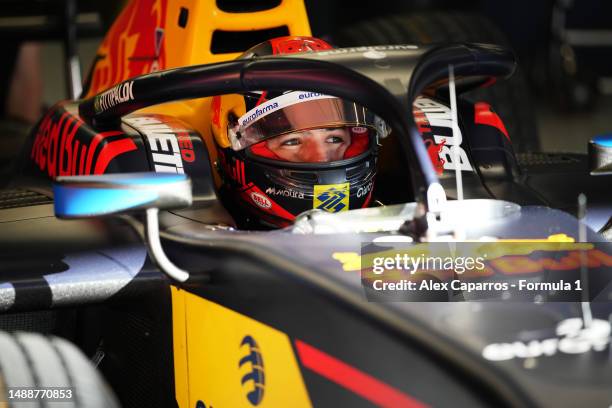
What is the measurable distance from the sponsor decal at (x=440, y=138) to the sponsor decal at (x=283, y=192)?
396 mm

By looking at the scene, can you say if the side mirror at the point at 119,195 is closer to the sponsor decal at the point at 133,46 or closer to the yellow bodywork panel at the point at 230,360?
the yellow bodywork panel at the point at 230,360

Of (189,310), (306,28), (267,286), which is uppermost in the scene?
(306,28)

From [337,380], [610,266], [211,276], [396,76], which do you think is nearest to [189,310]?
[211,276]

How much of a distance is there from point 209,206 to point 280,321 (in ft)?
1.79

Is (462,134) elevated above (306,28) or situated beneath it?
situated beneath

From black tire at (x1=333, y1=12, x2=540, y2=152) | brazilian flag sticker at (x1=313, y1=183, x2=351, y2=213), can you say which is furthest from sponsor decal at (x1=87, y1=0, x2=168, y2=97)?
black tire at (x1=333, y1=12, x2=540, y2=152)

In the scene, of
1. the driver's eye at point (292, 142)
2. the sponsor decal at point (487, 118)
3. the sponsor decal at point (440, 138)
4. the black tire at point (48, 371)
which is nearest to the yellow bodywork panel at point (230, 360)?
the black tire at point (48, 371)

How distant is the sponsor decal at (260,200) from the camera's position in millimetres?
2127

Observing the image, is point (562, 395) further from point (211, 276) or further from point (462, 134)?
point (462, 134)

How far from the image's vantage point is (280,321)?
5.29 feet

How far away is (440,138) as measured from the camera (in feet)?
7.86

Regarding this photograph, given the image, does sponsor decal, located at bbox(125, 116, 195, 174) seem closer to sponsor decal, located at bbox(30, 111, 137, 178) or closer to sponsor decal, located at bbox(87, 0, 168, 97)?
sponsor decal, located at bbox(30, 111, 137, 178)

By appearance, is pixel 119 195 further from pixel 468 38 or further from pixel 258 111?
pixel 468 38

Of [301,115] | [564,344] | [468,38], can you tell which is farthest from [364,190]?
[468,38]
